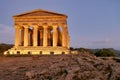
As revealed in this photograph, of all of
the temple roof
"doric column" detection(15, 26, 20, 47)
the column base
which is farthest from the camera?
"doric column" detection(15, 26, 20, 47)

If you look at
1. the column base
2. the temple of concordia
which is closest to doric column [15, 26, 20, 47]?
the temple of concordia

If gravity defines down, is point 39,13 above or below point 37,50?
above

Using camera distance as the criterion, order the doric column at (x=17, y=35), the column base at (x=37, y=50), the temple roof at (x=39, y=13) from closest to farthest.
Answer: the column base at (x=37, y=50), the temple roof at (x=39, y=13), the doric column at (x=17, y=35)

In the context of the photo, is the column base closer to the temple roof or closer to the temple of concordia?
the temple of concordia

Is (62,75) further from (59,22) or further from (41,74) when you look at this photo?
(59,22)

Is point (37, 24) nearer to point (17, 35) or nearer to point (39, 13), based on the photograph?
point (39, 13)

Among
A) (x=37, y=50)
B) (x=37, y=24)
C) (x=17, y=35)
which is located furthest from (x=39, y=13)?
(x=37, y=50)

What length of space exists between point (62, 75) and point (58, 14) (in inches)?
1692

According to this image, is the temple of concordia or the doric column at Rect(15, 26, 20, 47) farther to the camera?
the doric column at Rect(15, 26, 20, 47)

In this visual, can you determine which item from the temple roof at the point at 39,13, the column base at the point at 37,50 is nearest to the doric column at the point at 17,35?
the column base at the point at 37,50

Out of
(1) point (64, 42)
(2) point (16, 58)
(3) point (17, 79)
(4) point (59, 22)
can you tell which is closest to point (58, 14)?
(4) point (59, 22)

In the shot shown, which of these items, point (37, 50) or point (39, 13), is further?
point (39, 13)

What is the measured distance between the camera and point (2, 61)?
43.0 metres

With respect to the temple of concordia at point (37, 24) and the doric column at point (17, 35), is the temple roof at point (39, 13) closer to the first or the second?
the temple of concordia at point (37, 24)
